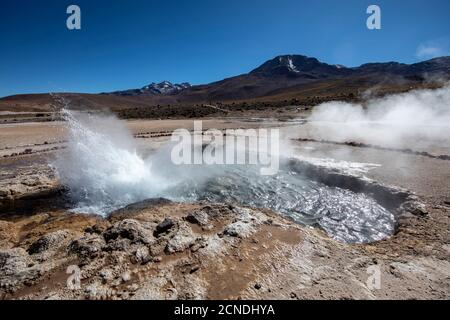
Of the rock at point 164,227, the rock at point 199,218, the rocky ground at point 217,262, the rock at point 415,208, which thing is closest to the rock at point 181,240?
the rocky ground at point 217,262

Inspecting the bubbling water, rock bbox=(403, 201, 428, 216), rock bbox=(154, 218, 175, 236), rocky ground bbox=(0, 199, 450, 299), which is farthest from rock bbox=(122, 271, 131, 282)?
rock bbox=(403, 201, 428, 216)

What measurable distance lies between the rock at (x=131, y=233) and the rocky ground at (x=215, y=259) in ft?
0.06

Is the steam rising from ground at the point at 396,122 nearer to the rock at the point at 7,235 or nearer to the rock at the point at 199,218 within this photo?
the rock at the point at 199,218

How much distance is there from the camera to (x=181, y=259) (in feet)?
15.7

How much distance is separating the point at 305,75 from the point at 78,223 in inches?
6995

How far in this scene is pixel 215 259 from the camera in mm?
A: 4801

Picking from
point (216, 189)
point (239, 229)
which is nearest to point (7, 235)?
point (239, 229)

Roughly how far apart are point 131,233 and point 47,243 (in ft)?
5.12

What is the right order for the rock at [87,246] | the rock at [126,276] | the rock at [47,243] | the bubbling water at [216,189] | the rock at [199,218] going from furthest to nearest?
1. the bubbling water at [216,189]
2. the rock at [199,218]
3. the rock at [47,243]
4. the rock at [87,246]
5. the rock at [126,276]

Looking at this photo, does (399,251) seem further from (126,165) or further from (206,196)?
(126,165)

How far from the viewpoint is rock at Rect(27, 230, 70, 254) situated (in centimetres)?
520

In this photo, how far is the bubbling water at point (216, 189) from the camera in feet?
25.0

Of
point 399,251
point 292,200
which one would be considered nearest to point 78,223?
point 292,200

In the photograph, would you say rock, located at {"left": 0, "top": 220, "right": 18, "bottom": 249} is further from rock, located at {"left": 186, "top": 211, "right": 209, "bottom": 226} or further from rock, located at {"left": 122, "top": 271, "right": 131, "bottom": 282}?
rock, located at {"left": 186, "top": 211, "right": 209, "bottom": 226}
